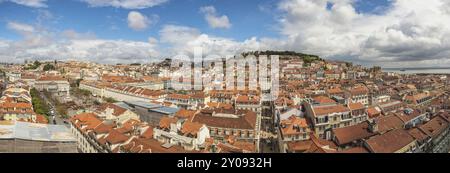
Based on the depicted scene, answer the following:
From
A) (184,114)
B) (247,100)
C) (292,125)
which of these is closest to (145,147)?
(184,114)

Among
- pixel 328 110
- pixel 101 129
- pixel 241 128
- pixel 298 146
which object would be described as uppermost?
pixel 328 110

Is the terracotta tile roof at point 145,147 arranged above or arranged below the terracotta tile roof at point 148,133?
above

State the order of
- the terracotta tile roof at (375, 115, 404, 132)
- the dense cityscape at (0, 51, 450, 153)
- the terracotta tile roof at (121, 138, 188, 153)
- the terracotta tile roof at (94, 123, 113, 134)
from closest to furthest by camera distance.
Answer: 1. the terracotta tile roof at (121, 138, 188, 153)
2. the dense cityscape at (0, 51, 450, 153)
3. the terracotta tile roof at (94, 123, 113, 134)
4. the terracotta tile roof at (375, 115, 404, 132)

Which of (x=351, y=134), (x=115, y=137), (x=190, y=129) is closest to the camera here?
(x=115, y=137)

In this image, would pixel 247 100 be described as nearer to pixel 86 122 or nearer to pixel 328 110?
pixel 328 110

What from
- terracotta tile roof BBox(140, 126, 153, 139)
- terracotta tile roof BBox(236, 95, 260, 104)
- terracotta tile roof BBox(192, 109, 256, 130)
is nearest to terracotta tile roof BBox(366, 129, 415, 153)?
terracotta tile roof BBox(192, 109, 256, 130)

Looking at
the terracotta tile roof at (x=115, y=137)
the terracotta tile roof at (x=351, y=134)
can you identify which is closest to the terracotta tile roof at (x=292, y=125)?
the terracotta tile roof at (x=351, y=134)

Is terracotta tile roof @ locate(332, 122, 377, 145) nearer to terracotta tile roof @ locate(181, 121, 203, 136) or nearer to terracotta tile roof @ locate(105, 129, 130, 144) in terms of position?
terracotta tile roof @ locate(181, 121, 203, 136)

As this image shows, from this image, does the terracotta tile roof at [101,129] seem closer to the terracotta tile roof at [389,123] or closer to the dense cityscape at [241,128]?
the dense cityscape at [241,128]
